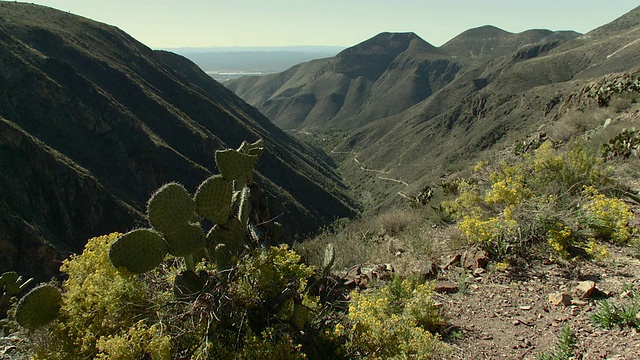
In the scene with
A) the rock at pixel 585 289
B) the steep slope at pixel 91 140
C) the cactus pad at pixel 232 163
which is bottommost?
the steep slope at pixel 91 140

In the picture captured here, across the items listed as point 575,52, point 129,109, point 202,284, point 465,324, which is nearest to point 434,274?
point 465,324

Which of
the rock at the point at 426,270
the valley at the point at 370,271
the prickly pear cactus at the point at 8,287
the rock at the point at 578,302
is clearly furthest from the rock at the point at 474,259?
the prickly pear cactus at the point at 8,287

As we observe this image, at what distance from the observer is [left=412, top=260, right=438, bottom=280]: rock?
4.88 m

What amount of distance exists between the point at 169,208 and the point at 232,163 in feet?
2.00

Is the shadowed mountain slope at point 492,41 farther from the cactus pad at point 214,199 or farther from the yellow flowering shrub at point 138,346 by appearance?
the yellow flowering shrub at point 138,346

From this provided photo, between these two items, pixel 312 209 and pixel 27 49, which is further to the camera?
pixel 312 209

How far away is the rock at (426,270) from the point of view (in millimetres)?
4879

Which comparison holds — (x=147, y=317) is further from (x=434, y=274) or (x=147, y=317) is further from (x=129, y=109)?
(x=129, y=109)

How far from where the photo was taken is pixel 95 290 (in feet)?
8.98

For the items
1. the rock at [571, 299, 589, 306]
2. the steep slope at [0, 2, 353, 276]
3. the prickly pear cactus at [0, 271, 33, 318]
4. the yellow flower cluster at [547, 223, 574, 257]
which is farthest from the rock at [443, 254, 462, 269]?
the steep slope at [0, 2, 353, 276]

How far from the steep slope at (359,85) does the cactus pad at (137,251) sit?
119 m

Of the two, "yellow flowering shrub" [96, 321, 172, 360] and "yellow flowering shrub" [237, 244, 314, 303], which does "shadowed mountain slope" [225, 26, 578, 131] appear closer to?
"yellow flowering shrub" [237, 244, 314, 303]

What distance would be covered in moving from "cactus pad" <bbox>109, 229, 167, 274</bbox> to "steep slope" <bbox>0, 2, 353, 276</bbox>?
832 inches

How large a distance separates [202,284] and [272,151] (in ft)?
156
